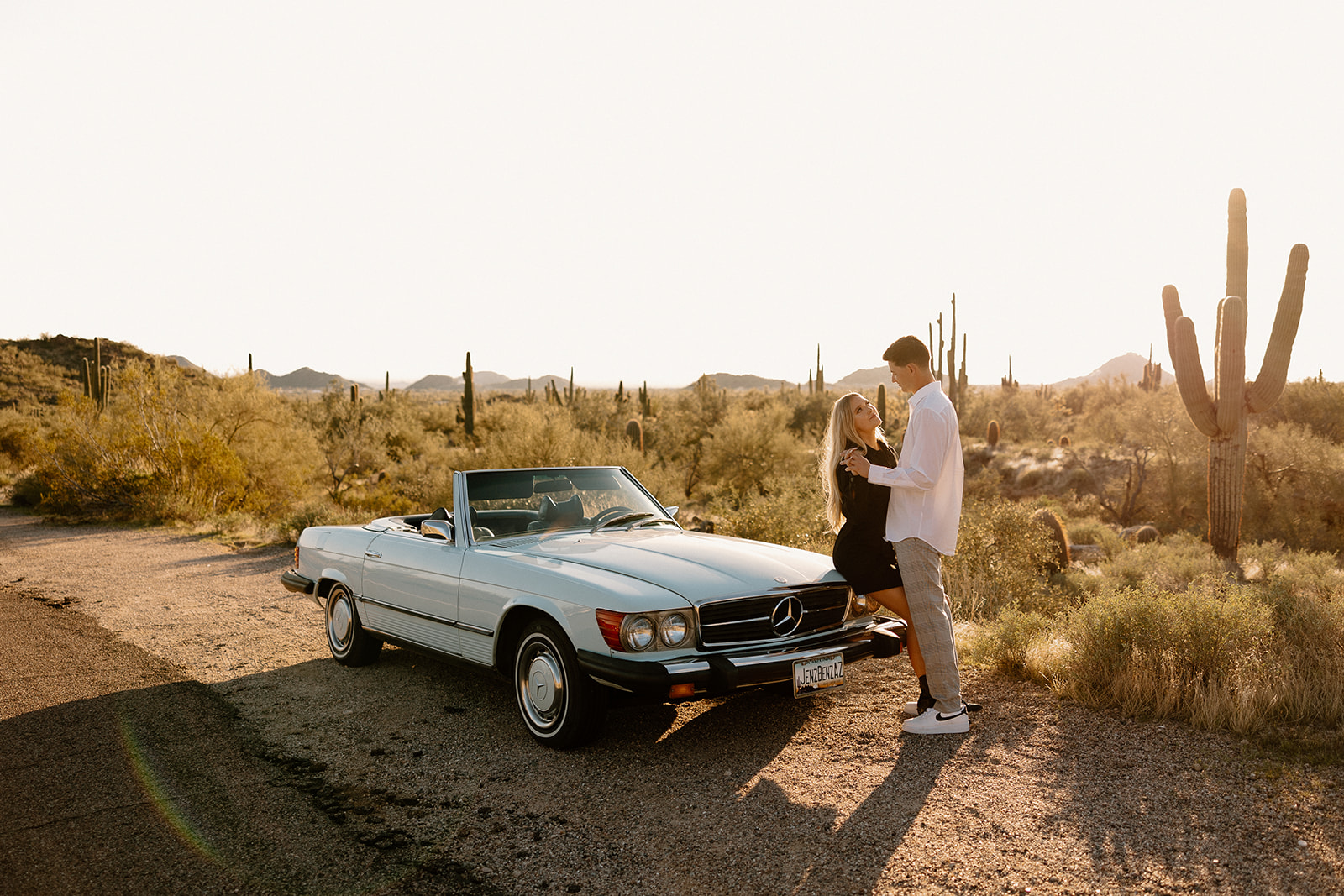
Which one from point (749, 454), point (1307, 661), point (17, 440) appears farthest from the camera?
point (17, 440)

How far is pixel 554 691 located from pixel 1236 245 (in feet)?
49.7

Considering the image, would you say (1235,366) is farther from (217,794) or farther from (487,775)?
(217,794)

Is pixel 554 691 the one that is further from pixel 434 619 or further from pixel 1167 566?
pixel 1167 566

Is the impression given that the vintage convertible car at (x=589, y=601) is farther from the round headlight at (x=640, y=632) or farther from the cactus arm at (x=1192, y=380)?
the cactus arm at (x=1192, y=380)

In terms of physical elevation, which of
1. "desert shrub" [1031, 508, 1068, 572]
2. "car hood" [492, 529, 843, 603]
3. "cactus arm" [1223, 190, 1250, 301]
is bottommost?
"desert shrub" [1031, 508, 1068, 572]

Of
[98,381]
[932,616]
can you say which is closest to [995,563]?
[932,616]

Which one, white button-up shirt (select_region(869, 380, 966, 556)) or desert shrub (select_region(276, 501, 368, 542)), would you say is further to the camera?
desert shrub (select_region(276, 501, 368, 542))

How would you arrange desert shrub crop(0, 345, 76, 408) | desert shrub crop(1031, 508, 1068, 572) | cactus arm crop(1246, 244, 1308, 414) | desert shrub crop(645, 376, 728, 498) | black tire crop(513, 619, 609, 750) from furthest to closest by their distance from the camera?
1. desert shrub crop(0, 345, 76, 408)
2. desert shrub crop(645, 376, 728, 498)
3. cactus arm crop(1246, 244, 1308, 414)
4. desert shrub crop(1031, 508, 1068, 572)
5. black tire crop(513, 619, 609, 750)

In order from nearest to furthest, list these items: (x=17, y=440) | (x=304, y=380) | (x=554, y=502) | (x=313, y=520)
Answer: (x=554, y=502) → (x=313, y=520) → (x=17, y=440) → (x=304, y=380)

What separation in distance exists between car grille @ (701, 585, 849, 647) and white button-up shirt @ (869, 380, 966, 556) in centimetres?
53

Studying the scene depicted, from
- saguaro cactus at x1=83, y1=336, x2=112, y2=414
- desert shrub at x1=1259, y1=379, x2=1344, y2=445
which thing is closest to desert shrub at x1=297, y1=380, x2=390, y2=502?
saguaro cactus at x1=83, y1=336, x2=112, y2=414

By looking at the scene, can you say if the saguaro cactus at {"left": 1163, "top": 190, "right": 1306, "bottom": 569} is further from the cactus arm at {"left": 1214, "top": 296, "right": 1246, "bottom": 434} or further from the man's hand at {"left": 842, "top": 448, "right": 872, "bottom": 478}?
the man's hand at {"left": 842, "top": 448, "right": 872, "bottom": 478}

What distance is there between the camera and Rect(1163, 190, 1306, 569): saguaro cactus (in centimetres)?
1288

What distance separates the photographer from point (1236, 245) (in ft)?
47.2
